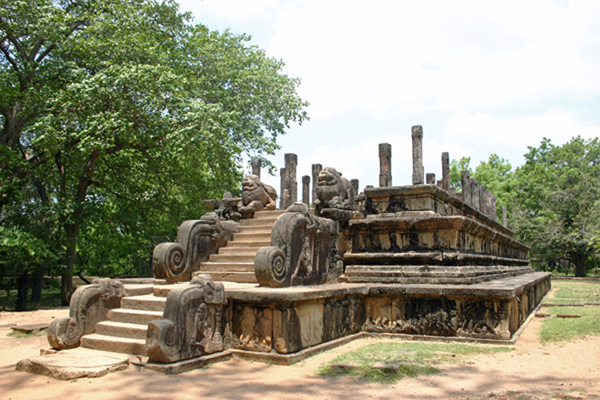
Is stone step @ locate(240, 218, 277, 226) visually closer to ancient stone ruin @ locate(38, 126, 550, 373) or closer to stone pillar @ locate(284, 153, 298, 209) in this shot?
ancient stone ruin @ locate(38, 126, 550, 373)

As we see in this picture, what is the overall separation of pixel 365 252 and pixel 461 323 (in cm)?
187

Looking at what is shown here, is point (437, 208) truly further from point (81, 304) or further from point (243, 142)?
point (243, 142)

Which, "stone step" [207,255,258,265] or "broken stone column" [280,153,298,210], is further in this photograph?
"broken stone column" [280,153,298,210]

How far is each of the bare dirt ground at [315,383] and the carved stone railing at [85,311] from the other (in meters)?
0.55

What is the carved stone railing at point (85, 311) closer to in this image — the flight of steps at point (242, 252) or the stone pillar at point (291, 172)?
the flight of steps at point (242, 252)

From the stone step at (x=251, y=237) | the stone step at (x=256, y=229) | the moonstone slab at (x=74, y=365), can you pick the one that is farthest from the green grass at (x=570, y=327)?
the moonstone slab at (x=74, y=365)

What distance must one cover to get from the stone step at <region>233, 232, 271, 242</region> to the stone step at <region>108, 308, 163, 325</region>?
7.95ft

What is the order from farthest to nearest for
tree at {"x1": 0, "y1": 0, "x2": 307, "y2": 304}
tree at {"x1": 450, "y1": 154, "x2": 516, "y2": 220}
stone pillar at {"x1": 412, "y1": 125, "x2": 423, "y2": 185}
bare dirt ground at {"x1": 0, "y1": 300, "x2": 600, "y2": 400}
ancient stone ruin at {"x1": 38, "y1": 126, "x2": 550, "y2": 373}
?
tree at {"x1": 450, "y1": 154, "x2": 516, "y2": 220}, tree at {"x1": 0, "y1": 0, "x2": 307, "y2": 304}, stone pillar at {"x1": 412, "y1": 125, "x2": 423, "y2": 185}, ancient stone ruin at {"x1": 38, "y1": 126, "x2": 550, "y2": 373}, bare dirt ground at {"x1": 0, "y1": 300, "x2": 600, "y2": 400}

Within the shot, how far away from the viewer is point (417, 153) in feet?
25.9

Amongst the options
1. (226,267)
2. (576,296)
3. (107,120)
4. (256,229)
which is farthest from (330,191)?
(576,296)

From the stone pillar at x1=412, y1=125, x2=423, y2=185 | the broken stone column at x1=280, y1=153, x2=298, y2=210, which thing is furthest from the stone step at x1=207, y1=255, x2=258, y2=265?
the stone pillar at x1=412, y1=125, x2=423, y2=185

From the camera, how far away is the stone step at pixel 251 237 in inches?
293

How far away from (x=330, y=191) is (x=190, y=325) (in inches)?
129

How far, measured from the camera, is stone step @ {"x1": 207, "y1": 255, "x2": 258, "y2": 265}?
685 centimetres
